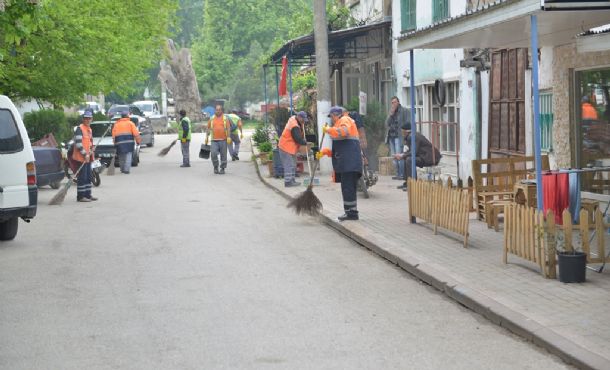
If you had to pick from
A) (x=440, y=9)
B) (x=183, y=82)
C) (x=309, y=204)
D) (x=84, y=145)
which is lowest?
(x=309, y=204)

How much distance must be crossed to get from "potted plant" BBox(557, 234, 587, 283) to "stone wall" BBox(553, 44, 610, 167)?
525 cm

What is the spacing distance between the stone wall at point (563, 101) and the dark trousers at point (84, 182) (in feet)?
29.5

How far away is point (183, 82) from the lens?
2813 inches

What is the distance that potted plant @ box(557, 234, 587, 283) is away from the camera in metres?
9.31

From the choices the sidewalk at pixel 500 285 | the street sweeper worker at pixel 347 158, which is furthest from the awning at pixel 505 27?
the sidewalk at pixel 500 285

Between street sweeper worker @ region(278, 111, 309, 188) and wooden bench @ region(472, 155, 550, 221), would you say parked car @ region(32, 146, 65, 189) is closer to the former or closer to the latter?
street sweeper worker @ region(278, 111, 309, 188)

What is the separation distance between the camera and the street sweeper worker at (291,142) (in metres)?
20.9

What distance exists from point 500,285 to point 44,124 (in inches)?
888

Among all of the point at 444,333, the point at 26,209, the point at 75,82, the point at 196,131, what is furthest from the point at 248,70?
the point at 444,333

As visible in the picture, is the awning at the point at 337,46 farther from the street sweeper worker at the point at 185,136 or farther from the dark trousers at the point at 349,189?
the dark trousers at the point at 349,189

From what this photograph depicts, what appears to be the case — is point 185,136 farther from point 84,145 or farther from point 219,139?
point 84,145

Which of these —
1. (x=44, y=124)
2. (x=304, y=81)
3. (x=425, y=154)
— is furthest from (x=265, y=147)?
(x=304, y=81)

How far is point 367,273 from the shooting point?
11.0 metres

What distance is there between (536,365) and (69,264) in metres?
6.55
